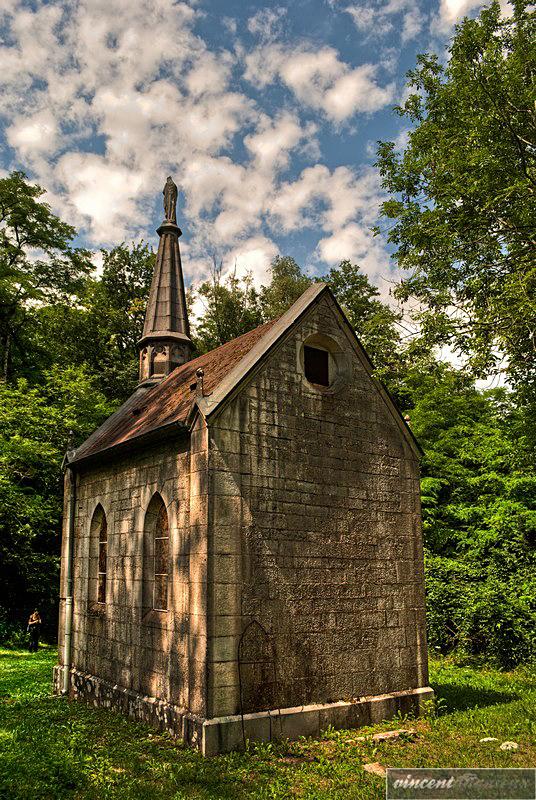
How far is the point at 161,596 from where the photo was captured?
10.9 meters

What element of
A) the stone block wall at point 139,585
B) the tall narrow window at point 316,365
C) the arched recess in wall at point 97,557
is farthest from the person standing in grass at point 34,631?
the tall narrow window at point 316,365

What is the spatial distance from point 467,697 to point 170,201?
16.5 m

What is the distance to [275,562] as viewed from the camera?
9.95 meters

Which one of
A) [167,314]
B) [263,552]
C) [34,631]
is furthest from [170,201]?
[34,631]

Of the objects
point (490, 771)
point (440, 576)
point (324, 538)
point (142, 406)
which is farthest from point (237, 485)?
point (440, 576)

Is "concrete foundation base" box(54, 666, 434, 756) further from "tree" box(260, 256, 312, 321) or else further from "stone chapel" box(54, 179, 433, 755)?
"tree" box(260, 256, 312, 321)

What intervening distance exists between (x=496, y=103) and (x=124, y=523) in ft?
39.0

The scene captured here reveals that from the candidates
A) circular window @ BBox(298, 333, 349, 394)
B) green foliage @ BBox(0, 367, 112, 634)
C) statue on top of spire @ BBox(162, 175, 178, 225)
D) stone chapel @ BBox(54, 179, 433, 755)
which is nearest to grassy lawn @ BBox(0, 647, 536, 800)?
stone chapel @ BBox(54, 179, 433, 755)

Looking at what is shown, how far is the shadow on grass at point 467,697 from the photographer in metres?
11.8

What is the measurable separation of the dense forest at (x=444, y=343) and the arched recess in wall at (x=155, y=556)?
5.35 metres

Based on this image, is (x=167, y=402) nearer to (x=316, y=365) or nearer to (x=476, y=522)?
(x=316, y=365)

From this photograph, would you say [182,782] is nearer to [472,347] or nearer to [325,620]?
[325,620]

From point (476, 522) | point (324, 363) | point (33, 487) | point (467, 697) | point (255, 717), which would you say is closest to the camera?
point (255, 717)

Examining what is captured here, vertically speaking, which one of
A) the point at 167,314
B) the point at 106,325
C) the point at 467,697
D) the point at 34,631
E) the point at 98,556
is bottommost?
the point at 34,631
